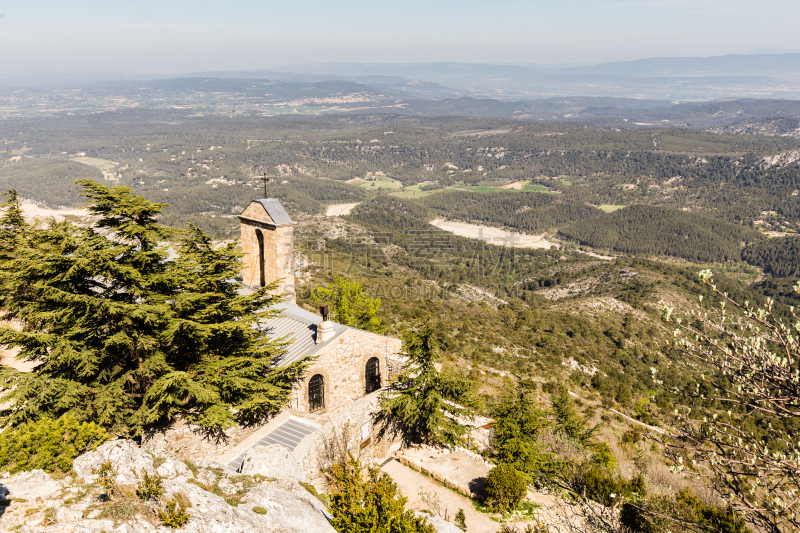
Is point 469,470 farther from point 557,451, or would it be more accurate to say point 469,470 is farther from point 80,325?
point 80,325

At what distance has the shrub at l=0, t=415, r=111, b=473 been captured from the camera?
360 inches

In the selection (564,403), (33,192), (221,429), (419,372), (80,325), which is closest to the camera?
(80,325)

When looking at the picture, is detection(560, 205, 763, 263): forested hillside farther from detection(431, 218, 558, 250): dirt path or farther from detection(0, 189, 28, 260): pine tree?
detection(0, 189, 28, 260): pine tree

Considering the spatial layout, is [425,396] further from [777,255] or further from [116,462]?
[777,255]

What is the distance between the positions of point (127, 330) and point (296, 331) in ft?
23.8

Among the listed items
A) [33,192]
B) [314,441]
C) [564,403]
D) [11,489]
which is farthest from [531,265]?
[33,192]

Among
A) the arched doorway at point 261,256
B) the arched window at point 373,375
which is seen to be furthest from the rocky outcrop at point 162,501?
the arched doorway at point 261,256

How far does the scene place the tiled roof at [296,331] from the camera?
18.0m

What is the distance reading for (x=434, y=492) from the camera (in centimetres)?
1709

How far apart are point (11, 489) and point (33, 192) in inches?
9375

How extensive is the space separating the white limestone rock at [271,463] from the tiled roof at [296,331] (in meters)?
4.47

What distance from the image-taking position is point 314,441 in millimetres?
15125

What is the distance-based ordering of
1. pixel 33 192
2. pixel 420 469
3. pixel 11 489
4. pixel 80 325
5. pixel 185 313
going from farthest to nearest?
pixel 33 192, pixel 420 469, pixel 185 313, pixel 80 325, pixel 11 489

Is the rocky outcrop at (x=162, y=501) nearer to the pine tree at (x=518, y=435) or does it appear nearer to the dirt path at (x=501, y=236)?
the pine tree at (x=518, y=435)
